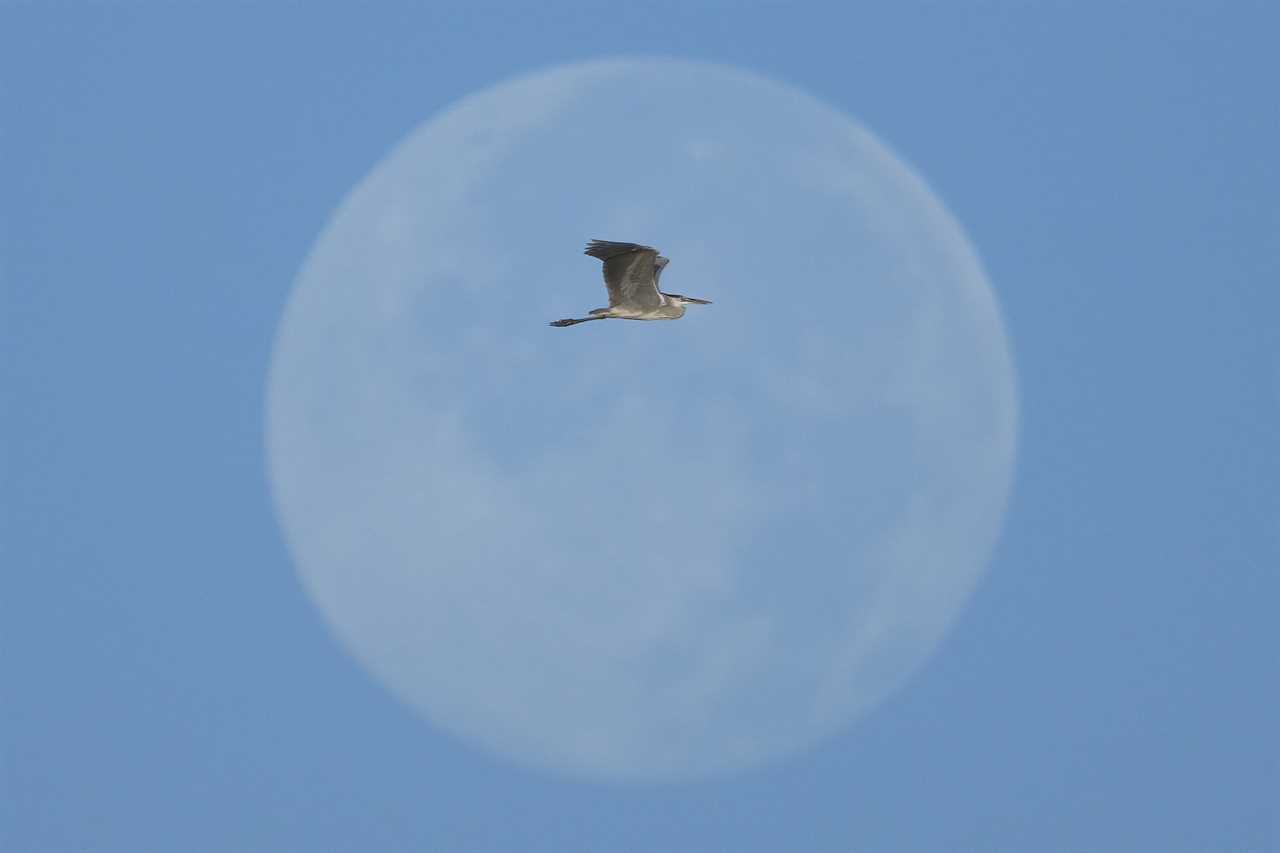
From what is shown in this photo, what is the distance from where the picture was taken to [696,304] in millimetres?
43156

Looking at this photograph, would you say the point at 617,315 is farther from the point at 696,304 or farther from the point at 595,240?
the point at 595,240

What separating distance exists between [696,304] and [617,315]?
235 cm

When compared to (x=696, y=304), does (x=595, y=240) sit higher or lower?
lower

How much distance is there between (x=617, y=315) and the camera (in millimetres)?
41438

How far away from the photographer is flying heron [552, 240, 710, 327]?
1487 inches

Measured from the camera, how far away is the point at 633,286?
40.2 m

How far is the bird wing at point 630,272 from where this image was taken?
37.5 metres

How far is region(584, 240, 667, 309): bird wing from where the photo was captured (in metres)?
37.5

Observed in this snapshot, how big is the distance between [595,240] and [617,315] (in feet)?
17.3

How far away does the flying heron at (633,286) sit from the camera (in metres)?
37.8

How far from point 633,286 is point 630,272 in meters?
0.69

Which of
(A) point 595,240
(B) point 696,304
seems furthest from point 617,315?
(A) point 595,240

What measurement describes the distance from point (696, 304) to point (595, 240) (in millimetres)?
7162

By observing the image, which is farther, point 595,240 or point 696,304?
point 696,304
